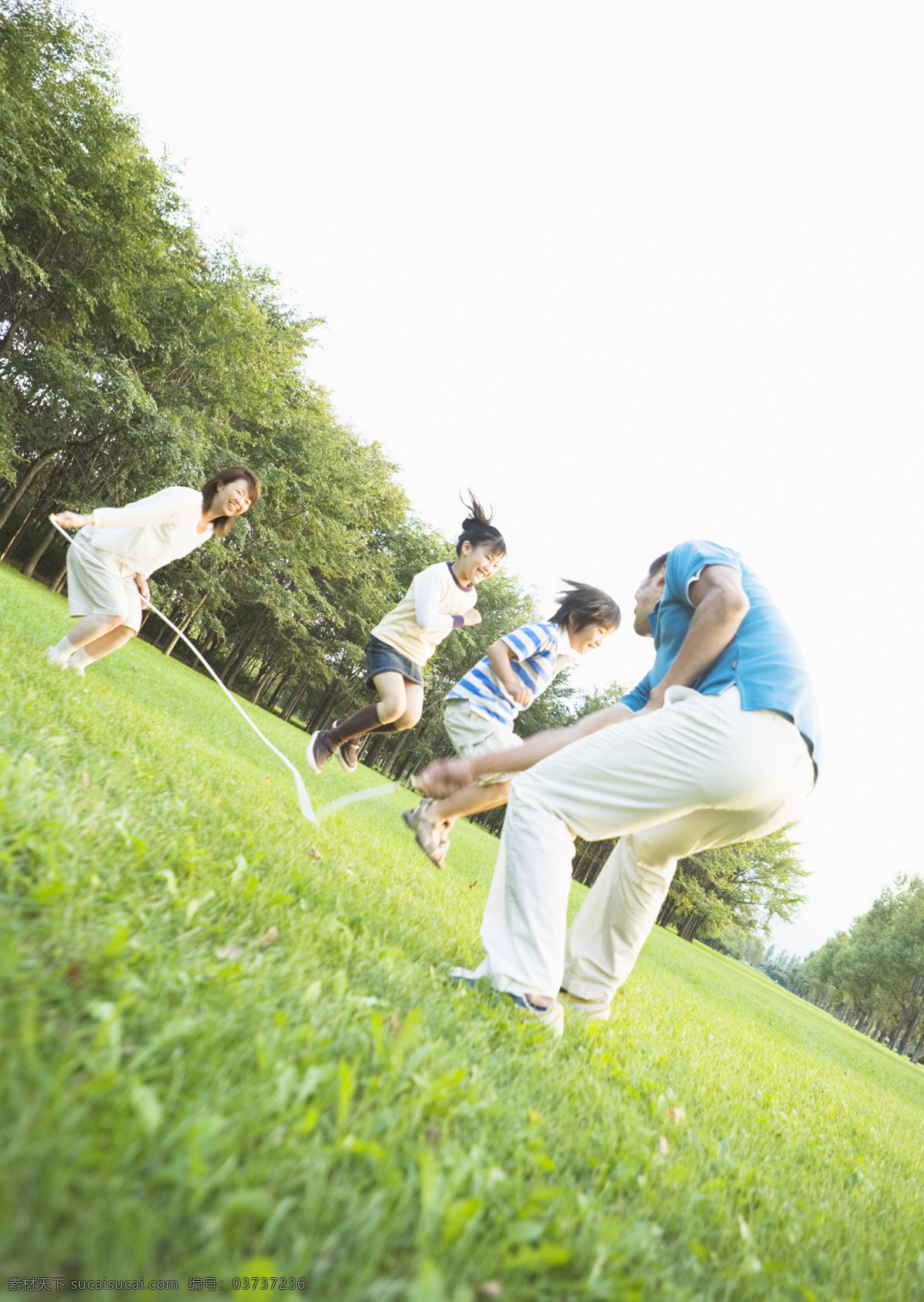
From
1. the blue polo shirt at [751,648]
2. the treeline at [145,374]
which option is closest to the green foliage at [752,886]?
the treeline at [145,374]

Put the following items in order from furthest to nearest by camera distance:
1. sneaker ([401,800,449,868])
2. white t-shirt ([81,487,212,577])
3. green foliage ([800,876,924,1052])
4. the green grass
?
1. green foliage ([800,876,924,1052])
2. white t-shirt ([81,487,212,577])
3. sneaker ([401,800,449,868])
4. the green grass

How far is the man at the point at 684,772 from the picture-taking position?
2859 mm

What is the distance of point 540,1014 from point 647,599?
258 cm

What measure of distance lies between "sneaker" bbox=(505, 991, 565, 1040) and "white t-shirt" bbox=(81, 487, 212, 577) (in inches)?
194

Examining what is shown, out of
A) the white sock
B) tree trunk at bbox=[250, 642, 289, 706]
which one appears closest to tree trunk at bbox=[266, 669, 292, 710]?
tree trunk at bbox=[250, 642, 289, 706]

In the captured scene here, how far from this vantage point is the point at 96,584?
6.14 m

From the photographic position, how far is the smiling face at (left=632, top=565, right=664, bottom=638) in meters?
4.46

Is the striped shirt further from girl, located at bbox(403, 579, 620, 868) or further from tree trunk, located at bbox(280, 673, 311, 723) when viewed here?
tree trunk, located at bbox(280, 673, 311, 723)

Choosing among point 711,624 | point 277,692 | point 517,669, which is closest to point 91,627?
point 517,669

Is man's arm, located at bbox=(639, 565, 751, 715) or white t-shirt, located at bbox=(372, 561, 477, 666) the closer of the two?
man's arm, located at bbox=(639, 565, 751, 715)

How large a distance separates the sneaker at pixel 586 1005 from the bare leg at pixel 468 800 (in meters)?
1.71

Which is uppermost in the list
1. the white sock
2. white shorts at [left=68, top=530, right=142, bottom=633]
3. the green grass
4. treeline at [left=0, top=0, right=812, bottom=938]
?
treeline at [left=0, top=0, right=812, bottom=938]

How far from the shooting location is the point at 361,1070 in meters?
1.80

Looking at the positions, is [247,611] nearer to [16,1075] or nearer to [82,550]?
[82,550]
